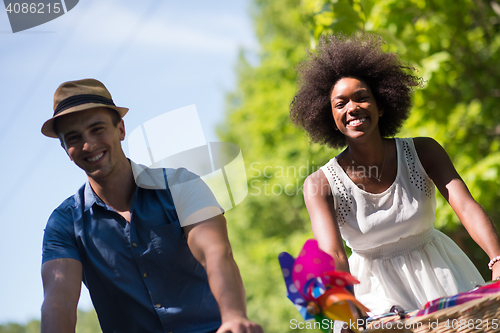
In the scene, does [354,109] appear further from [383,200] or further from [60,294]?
[60,294]

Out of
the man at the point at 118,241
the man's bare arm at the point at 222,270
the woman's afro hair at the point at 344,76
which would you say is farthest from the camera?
the woman's afro hair at the point at 344,76

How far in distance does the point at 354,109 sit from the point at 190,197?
2.99 ft

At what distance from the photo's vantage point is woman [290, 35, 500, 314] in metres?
2.34

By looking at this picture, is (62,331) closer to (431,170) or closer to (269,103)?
(431,170)

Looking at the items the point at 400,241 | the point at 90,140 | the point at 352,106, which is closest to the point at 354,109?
the point at 352,106

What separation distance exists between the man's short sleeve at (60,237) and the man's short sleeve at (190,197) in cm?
49

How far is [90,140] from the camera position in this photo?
82.9 inches

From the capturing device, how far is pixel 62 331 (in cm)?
202

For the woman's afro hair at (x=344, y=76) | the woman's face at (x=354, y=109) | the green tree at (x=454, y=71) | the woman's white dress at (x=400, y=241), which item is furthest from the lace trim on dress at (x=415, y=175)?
the green tree at (x=454, y=71)

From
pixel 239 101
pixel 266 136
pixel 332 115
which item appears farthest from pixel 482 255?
pixel 239 101

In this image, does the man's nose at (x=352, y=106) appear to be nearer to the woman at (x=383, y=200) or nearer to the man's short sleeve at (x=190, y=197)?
the woman at (x=383, y=200)

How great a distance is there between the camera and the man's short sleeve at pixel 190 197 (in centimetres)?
213

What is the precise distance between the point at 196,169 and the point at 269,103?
12020mm

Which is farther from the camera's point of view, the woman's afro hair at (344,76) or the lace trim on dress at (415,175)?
the woman's afro hair at (344,76)
